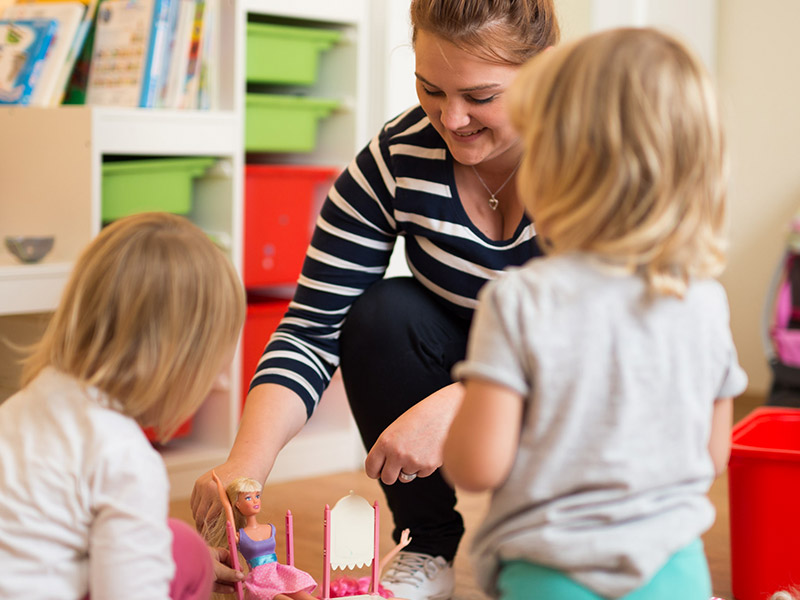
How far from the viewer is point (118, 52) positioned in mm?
1972

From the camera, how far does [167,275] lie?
0.83 metres

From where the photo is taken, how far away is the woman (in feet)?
4.05

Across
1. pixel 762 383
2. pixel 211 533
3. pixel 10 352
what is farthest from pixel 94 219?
pixel 762 383

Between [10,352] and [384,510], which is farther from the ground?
[10,352]

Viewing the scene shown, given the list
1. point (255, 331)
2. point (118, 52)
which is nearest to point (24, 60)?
point (118, 52)

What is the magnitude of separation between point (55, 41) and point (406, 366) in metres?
1.08

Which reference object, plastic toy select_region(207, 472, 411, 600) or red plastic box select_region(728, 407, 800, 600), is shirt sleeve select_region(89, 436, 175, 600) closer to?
plastic toy select_region(207, 472, 411, 600)

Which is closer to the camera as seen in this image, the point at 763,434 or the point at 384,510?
the point at 763,434

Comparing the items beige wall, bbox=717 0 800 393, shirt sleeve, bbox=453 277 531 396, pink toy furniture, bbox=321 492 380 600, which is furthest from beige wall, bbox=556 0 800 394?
shirt sleeve, bbox=453 277 531 396

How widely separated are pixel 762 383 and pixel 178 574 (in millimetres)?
2576

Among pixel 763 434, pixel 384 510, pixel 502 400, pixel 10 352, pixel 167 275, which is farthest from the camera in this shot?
pixel 384 510

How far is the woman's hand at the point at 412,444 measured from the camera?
3.80ft

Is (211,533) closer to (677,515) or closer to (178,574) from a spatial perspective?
(178,574)

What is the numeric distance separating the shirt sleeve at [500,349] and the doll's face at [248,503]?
383 mm
